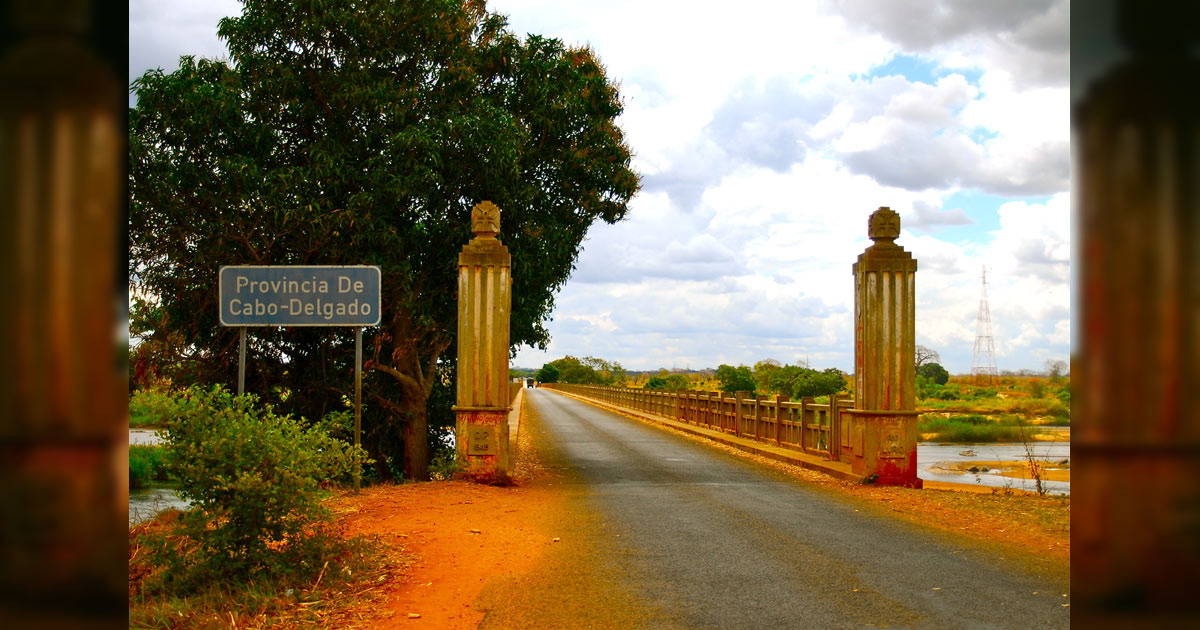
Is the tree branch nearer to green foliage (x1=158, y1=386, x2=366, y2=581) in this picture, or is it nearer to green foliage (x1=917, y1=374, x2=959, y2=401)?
green foliage (x1=158, y1=386, x2=366, y2=581)

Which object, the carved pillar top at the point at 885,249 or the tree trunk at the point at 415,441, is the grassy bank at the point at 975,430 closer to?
the carved pillar top at the point at 885,249

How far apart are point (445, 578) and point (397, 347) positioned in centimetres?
A: 882

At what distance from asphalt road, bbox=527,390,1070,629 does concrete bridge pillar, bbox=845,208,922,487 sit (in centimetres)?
130

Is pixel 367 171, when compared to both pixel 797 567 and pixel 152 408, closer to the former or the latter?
pixel 152 408

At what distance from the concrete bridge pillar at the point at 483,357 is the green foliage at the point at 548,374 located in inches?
5625

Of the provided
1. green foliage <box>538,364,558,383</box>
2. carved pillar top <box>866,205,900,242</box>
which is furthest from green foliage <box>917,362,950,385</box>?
green foliage <box>538,364,558,383</box>

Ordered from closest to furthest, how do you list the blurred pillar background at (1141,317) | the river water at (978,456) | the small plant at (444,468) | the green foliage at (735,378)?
the blurred pillar background at (1141,317)
the small plant at (444,468)
the river water at (978,456)
the green foliage at (735,378)

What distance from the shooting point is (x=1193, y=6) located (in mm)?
624

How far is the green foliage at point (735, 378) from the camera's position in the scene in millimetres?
53031

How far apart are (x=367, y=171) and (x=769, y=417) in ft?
37.7

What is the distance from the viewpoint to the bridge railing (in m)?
15.0

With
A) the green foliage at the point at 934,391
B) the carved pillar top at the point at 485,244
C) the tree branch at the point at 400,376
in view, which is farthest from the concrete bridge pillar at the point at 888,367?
the green foliage at the point at 934,391

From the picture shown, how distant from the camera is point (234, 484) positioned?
5.50m

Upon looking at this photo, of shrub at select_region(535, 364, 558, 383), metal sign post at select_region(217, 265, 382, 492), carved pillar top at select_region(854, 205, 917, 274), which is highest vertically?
carved pillar top at select_region(854, 205, 917, 274)
